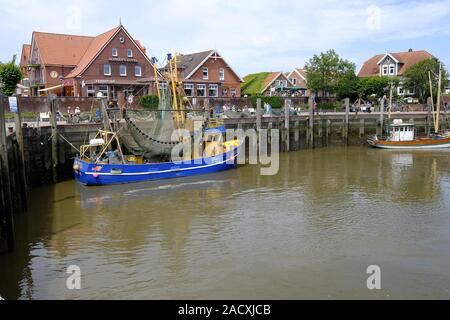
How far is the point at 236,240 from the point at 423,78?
46.7 meters

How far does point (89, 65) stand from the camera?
1875 inches

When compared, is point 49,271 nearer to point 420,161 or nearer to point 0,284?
point 0,284

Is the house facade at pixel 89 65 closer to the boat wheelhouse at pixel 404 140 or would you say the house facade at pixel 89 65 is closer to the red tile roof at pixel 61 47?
the red tile roof at pixel 61 47

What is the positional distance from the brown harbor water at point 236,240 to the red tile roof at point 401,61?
42.5 m

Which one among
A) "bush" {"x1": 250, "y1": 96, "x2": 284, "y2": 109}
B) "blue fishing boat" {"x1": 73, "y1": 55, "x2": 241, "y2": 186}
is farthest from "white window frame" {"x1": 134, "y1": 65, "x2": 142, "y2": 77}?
"blue fishing boat" {"x1": 73, "y1": 55, "x2": 241, "y2": 186}

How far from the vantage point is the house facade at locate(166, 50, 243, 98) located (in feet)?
173

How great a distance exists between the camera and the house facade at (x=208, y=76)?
52781 mm

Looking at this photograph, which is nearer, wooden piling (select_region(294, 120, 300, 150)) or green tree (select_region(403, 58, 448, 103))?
wooden piling (select_region(294, 120, 300, 150))

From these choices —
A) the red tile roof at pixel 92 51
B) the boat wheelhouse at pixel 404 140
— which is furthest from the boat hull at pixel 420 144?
the red tile roof at pixel 92 51

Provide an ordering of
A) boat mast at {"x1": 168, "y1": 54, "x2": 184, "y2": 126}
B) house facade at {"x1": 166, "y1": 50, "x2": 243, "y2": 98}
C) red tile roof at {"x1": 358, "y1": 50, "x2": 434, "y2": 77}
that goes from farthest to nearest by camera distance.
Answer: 1. red tile roof at {"x1": 358, "y1": 50, "x2": 434, "y2": 77}
2. house facade at {"x1": 166, "y1": 50, "x2": 243, "y2": 98}
3. boat mast at {"x1": 168, "y1": 54, "x2": 184, "y2": 126}

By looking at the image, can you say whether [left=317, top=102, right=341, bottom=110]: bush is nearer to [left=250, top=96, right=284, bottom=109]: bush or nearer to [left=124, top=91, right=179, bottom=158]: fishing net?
[left=250, top=96, right=284, bottom=109]: bush

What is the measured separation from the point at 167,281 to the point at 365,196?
1228 centimetres

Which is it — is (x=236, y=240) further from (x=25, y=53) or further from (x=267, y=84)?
(x=25, y=53)

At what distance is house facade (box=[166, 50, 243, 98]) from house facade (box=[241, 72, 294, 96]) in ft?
22.7
